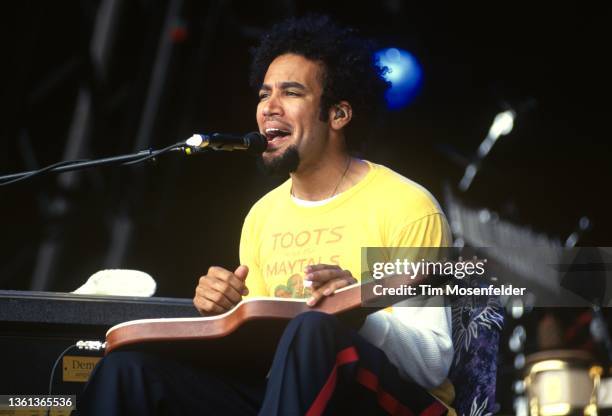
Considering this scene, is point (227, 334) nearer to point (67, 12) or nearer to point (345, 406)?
point (345, 406)

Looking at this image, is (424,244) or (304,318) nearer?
(304,318)

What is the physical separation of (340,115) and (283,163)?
31cm

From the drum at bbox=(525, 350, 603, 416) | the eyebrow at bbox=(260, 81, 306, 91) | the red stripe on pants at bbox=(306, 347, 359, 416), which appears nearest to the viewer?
the red stripe on pants at bbox=(306, 347, 359, 416)

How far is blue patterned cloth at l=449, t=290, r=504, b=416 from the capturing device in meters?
2.39

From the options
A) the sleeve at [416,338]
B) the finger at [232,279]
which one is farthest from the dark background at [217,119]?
the sleeve at [416,338]

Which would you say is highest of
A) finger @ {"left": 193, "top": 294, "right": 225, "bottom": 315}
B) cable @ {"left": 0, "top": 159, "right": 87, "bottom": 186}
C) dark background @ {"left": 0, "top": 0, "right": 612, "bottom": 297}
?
dark background @ {"left": 0, "top": 0, "right": 612, "bottom": 297}

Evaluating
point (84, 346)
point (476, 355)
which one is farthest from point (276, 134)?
point (476, 355)

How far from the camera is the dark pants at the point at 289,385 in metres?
1.99

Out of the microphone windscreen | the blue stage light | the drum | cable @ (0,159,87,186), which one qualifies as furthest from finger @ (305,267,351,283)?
the blue stage light

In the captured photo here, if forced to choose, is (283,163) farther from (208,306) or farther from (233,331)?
(233,331)

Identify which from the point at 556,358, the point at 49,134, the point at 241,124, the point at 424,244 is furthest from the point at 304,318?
the point at 241,124

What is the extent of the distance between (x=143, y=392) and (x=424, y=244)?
0.81 m

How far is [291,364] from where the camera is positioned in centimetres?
200

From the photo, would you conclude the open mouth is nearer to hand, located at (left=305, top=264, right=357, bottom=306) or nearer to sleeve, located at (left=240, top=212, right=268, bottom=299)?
sleeve, located at (left=240, top=212, right=268, bottom=299)
